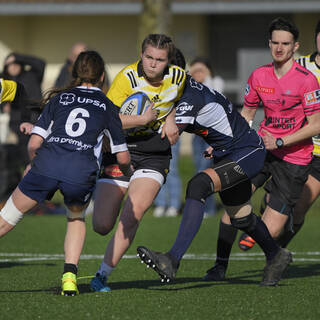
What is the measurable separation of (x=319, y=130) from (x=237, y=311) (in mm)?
1994

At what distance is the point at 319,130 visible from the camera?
281 inches

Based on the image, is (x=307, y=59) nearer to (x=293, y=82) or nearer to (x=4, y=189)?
(x=293, y=82)

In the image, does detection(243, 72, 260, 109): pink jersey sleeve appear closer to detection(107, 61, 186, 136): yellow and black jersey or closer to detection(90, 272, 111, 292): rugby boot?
detection(107, 61, 186, 136): yellow and black jersey

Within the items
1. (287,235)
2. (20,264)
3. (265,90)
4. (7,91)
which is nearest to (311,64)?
(265,90)

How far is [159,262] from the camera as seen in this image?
6.02 metres

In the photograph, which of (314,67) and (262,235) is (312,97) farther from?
A: (262,235)

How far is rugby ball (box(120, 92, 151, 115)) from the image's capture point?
6426 millimetres

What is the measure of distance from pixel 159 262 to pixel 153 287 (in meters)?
0.96

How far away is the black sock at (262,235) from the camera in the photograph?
693 cm

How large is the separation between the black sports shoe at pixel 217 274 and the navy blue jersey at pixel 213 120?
1201 mm

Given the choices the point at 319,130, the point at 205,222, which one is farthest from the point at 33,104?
the point at 205,222

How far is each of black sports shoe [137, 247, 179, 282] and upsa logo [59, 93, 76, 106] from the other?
116 centimetres

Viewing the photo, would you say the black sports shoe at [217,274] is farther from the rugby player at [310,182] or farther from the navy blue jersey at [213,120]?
the navy blue jersey at [213,120]

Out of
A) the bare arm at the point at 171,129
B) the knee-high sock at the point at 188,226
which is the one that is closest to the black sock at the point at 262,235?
the knee-high sock at the point at 188,226
